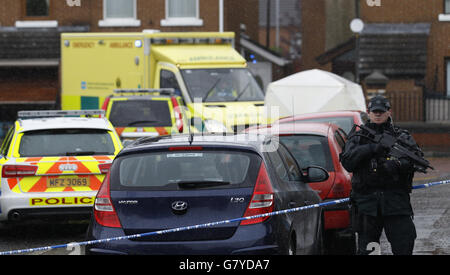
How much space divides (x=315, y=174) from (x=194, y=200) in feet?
6.65

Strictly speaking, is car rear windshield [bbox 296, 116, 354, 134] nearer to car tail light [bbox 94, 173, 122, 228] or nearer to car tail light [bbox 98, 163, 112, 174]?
car tail light [bbox 98, 163, 112, 174]

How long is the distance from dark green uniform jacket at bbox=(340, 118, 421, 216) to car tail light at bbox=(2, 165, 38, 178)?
4912 millimetres

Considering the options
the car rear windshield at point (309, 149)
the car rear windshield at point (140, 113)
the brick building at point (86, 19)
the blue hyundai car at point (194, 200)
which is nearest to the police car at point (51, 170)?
the car rear windshield at point (309, 149)

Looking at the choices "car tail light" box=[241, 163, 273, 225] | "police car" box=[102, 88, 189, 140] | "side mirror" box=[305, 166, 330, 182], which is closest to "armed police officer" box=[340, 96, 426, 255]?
"side mirror" box=[305, 166, 330, 182]

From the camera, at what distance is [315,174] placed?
8977mm

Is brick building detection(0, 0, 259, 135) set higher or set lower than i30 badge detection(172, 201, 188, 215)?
higher

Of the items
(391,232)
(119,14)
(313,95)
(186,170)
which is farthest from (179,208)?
(119,14)

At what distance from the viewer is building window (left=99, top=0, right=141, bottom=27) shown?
31.5 m

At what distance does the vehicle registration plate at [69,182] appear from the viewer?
1177 centimetres

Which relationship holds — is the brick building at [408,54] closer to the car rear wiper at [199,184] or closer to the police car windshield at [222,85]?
the police car windshield at [222,85]

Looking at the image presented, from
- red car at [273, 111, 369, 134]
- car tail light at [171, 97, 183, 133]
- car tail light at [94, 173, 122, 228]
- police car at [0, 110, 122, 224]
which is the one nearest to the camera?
car tail light at [94, 173, 122, 228]

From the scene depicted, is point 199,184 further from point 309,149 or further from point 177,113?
point 177,113

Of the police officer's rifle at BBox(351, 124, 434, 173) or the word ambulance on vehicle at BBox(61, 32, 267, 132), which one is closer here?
the police officer's rifle at BBox(351, 124, 434, 173)
